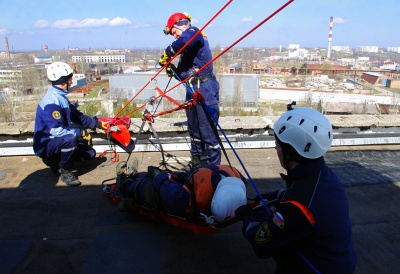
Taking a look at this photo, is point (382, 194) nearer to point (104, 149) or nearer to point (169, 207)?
point (169, 207)

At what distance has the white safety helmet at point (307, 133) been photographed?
5.76ft

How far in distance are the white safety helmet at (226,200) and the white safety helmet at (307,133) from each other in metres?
0.75

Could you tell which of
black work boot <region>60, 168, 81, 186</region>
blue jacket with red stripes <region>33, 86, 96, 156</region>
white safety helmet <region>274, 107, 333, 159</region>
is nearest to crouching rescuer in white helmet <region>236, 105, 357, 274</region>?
white safety helmet <region>274, 107, 333, 159</region>

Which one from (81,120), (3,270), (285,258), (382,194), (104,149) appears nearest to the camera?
(285,258)

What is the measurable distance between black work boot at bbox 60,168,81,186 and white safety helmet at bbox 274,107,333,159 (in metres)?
2.90

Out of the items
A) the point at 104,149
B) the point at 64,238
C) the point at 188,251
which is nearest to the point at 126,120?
the point at 104,149

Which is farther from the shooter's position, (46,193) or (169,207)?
(46,193)

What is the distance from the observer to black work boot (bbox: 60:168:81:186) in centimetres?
385

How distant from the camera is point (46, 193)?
3.69m

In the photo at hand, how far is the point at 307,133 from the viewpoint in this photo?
176 cm

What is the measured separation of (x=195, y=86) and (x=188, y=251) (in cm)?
221

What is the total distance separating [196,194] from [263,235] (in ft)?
3.00

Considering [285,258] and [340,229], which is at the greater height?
[340,229]

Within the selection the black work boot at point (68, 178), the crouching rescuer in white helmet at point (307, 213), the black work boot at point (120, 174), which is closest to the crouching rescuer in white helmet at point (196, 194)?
the black work boot at point (120, 174)
